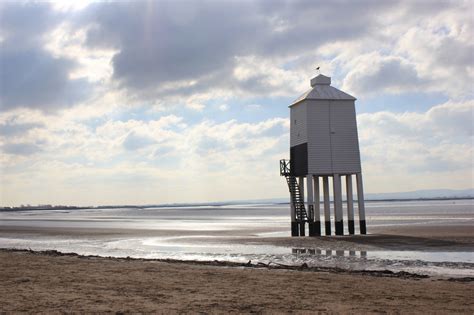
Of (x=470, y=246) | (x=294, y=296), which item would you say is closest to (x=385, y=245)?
(x=470, y=246)

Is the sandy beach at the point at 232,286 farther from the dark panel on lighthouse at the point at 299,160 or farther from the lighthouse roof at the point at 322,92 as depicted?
the lighthouse roof at the point at 322,92

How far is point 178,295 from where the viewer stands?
1195cm

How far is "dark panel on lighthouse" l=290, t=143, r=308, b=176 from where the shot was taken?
103ft

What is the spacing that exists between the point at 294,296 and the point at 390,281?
147 inches

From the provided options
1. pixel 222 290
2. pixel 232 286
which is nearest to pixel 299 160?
pixel 232 286

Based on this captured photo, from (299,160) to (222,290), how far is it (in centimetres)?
2038

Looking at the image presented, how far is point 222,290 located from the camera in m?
12.6

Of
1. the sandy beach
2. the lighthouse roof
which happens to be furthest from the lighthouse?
the sandy beach

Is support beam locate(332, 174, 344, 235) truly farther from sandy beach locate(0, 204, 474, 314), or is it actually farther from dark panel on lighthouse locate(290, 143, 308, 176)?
sandy beach locate(0, 204, 474, 314)

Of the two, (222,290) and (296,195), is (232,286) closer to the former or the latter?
(222,290)

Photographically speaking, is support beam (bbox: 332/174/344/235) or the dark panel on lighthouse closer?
the dark panel on lighthouse

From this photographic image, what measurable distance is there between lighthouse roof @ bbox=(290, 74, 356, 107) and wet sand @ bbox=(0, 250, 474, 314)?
16.4 meters

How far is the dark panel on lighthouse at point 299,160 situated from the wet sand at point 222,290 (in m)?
14.8

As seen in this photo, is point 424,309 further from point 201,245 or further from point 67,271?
point 201,245
